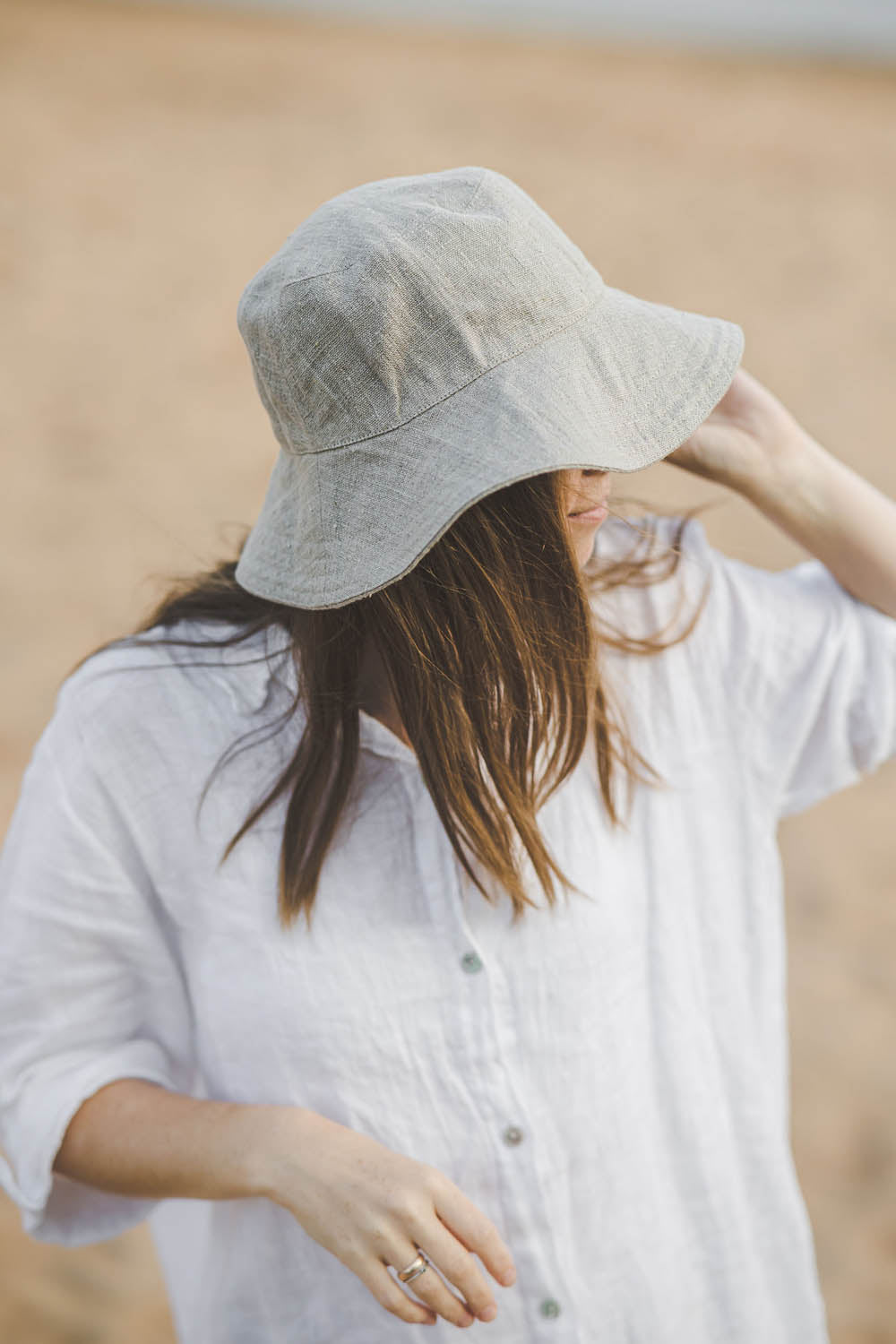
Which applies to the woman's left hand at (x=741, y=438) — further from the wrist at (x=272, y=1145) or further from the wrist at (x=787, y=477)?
the wrist at (x=272, y=1145)

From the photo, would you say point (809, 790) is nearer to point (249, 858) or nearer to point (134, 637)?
point (249, 858)

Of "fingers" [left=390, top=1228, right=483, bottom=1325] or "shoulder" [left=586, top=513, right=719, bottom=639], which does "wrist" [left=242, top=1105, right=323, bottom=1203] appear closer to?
"fingers" [left=390, top=1228, right=483, bottom=1325]

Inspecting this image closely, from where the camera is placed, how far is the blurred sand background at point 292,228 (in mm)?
3357

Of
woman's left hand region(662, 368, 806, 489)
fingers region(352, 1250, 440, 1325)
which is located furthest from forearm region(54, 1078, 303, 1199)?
woman's left hand region(662, 368, 806, 489)

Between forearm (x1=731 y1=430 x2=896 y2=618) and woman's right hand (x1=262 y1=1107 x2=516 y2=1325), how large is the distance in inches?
27.8

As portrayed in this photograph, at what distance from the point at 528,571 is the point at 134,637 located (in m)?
0.41

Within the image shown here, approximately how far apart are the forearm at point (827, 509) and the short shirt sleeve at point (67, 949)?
0.69 m

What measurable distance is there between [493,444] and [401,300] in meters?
0.13

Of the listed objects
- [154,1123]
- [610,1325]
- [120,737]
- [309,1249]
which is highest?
[120,737]

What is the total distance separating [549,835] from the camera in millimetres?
1193

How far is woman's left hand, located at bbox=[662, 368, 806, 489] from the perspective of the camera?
121 cm

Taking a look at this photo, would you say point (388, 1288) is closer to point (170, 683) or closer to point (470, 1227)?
point (470, 1227)

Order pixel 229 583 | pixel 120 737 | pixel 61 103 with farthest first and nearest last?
pixel 61 103, pixel 229 583, pixel 120 737

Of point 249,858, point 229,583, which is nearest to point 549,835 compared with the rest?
point 249,858
